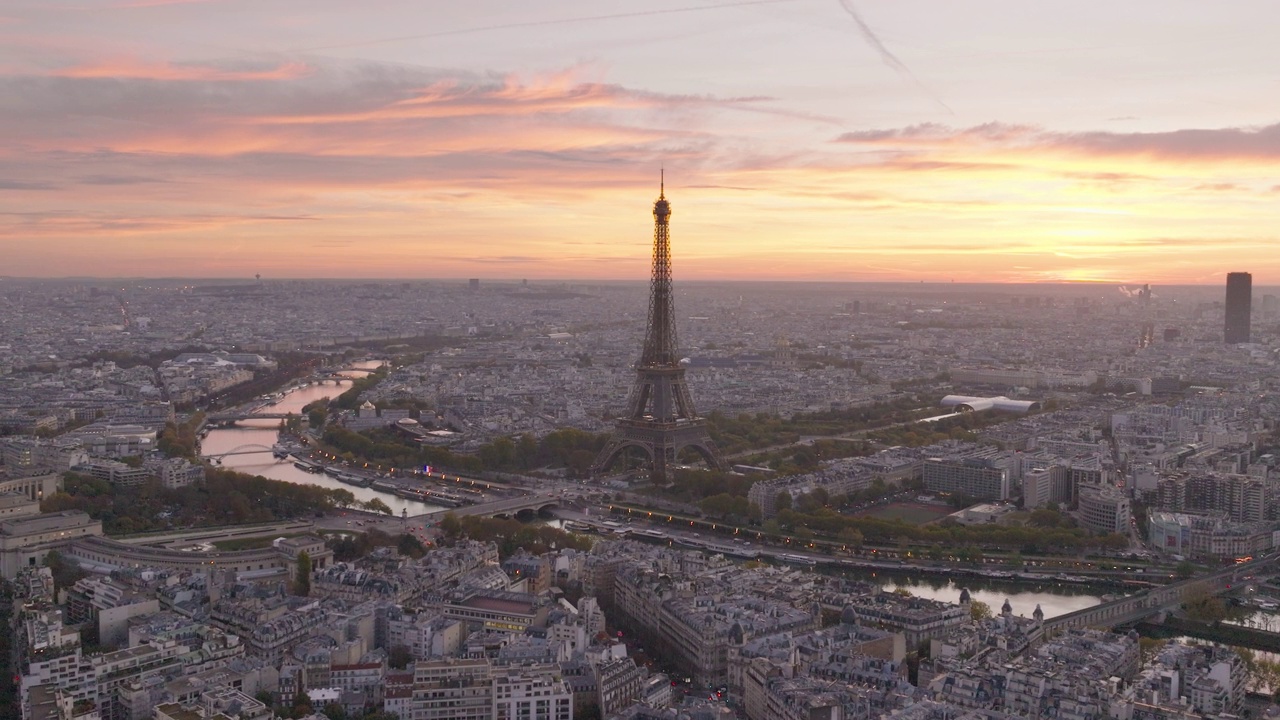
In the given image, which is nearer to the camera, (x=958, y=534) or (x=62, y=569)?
(x=62, y=569)

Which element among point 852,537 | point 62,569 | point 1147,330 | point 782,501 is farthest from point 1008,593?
point 1147,330

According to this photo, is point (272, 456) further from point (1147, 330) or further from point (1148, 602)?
point (1147, 330)

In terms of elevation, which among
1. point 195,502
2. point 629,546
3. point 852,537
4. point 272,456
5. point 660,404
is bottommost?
point 272,456

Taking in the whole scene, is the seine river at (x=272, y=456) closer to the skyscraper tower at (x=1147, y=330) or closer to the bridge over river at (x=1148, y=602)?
the bridge over river at (x=1148, y=602)

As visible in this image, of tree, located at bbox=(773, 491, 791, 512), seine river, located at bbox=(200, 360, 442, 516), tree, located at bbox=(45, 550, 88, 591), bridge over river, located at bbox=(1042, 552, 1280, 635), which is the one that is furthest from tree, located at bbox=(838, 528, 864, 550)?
tree, located at bbox=(45, 550, 88, 591)

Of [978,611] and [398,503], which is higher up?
[978,611]

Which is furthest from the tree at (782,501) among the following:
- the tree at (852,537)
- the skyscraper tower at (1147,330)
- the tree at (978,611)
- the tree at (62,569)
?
the skyscraper tower at (1147,330)
